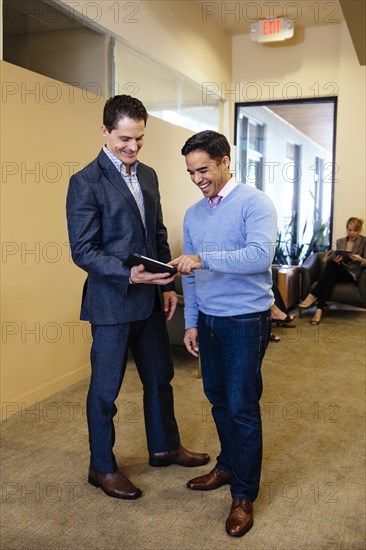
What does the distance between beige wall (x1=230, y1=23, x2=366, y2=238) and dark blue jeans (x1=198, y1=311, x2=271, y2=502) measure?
5769mm

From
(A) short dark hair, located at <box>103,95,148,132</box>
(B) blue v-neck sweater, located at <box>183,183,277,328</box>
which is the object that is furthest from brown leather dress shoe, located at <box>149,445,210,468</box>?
(A) short dark hair, located at <box>103,95,148,132</box>

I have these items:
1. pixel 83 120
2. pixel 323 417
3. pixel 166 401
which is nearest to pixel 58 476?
pixel 166 401

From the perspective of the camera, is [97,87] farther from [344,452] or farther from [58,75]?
[344,452]

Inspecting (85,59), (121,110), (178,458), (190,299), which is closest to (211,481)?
(178,458)

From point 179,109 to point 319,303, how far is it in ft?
8.69

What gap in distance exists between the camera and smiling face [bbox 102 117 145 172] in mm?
2590

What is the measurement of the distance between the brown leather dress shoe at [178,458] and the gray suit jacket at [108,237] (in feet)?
2.63

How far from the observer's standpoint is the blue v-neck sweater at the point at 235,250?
7.66 feet

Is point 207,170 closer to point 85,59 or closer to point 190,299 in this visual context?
point 190,299

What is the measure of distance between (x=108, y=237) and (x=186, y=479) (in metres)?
1.26

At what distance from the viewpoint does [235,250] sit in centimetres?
243

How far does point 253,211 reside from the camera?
2.39 meters

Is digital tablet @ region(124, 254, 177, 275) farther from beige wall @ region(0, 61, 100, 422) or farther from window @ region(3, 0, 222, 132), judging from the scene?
window @ region(3, 0, 222, 132)

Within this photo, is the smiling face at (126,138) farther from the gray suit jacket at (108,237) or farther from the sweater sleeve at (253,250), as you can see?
the sweater sleeve at (253,250)
